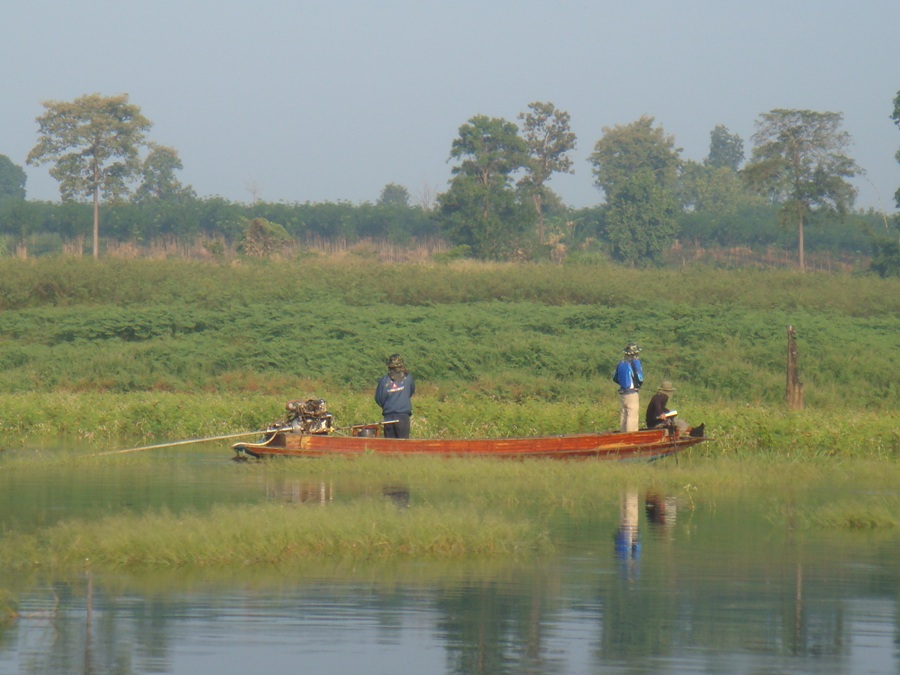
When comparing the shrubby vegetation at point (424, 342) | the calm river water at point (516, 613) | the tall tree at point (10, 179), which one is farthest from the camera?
the tall tree at point (10, 179)

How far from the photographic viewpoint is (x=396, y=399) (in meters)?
19.4

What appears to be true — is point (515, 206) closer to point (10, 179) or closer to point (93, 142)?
point (93, 142)

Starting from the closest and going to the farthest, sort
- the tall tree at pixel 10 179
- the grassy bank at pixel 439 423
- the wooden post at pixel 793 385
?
1. the grassy bank at pixel 439 423
2. the wooden post at pixel 793 385
3. the tall tree at pixel 10 179

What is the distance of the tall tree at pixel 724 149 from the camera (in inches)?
3684

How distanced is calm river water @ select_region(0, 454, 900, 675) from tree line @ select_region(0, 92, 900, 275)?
37422 mm

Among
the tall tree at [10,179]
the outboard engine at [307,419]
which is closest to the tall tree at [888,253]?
the outboard engine at [307,419]

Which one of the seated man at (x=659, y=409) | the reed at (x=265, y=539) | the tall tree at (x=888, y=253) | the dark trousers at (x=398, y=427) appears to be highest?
Answer: the tall tree at (x=888, y=253)

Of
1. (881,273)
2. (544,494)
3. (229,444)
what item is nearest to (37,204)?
(881,273)

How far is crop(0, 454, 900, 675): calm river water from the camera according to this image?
819 cm

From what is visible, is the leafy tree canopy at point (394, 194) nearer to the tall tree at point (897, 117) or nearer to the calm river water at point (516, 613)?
the tall tree at point (897, 117)

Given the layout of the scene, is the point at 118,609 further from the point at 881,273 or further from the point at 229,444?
the point at 881,273

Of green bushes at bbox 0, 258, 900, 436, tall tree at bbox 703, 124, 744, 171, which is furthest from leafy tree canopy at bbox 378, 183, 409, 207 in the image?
green bushes at bbox 0, 258, 900, 436

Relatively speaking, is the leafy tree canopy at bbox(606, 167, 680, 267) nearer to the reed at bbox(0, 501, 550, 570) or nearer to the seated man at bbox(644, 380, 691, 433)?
the seated man at bbox(644, 380, 691, 433)

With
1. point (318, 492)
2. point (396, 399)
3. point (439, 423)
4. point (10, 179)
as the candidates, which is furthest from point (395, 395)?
point (10, 179)
